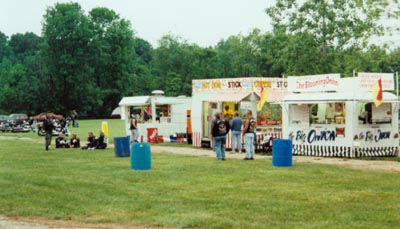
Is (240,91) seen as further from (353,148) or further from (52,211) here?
(52,211)

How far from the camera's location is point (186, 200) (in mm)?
14195

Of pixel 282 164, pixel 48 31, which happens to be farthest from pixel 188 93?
pixel 282 164

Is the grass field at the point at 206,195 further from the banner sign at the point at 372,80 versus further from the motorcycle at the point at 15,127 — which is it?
the motorcycle at the point at 15,127

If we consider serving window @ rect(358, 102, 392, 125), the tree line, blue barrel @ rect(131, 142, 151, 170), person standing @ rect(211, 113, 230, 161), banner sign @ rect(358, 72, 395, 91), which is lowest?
blue barrel @ rect(131, 142, 151, 170)

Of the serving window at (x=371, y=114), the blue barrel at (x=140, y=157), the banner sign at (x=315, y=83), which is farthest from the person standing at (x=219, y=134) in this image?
the serving window at (x=371, y=114)

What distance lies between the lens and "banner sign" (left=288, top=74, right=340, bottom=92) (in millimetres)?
26641

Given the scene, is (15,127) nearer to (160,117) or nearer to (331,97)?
(160,117)

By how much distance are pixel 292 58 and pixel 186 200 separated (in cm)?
3813

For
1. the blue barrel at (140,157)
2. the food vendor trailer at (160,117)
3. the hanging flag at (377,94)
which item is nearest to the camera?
the blue barrel at (140,157)

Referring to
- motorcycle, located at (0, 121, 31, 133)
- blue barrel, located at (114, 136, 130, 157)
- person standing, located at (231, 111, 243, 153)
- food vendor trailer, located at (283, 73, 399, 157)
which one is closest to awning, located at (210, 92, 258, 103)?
person standing, located at (231, 111, 243, 153)

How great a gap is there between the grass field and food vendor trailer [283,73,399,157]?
4441mm

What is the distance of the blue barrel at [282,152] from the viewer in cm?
2108

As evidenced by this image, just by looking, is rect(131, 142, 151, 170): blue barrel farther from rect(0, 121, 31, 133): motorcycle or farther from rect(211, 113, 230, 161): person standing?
rect(0, 121, 31, 133): motorcycle

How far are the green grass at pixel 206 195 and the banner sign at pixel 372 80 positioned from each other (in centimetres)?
538
